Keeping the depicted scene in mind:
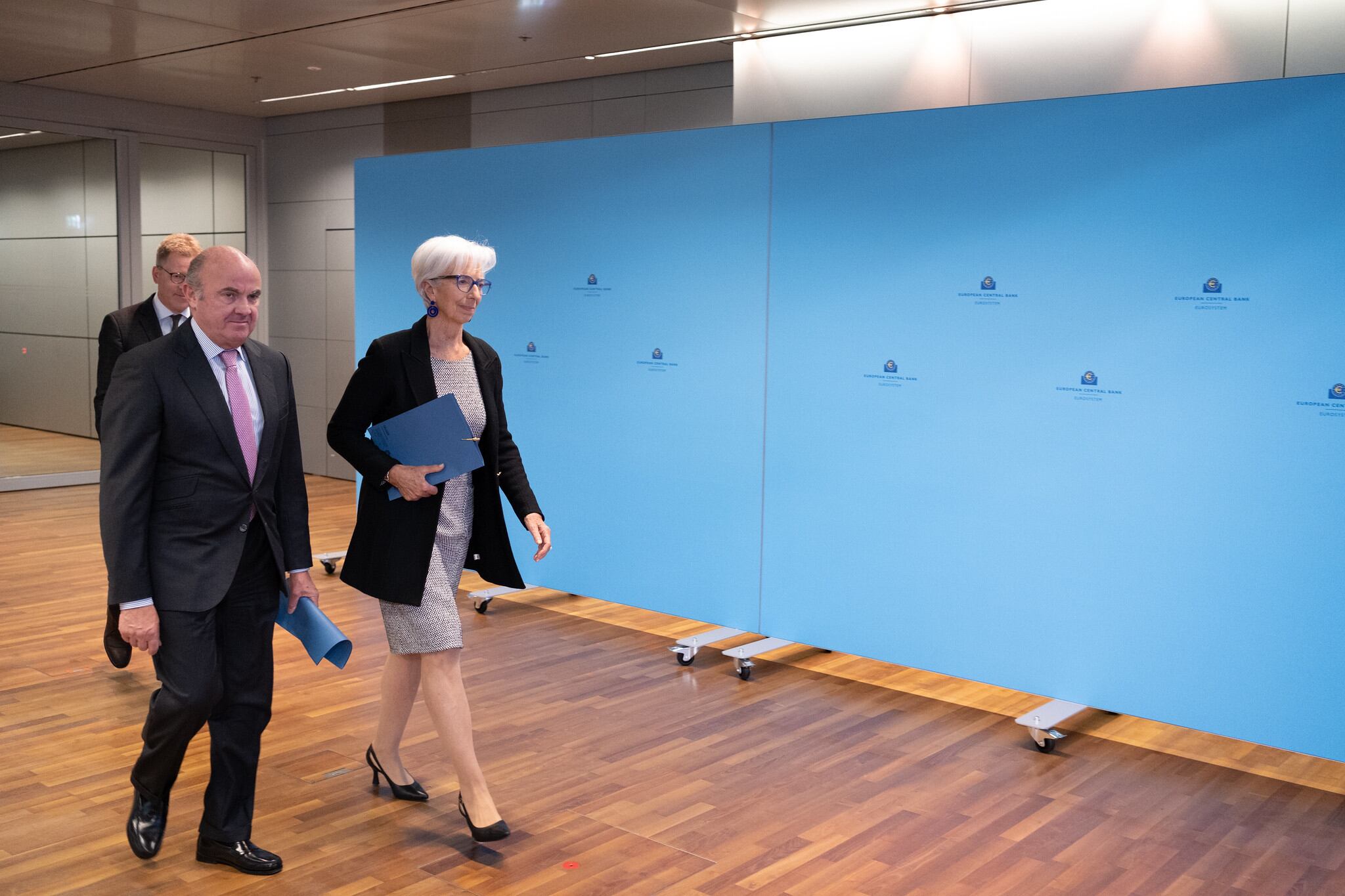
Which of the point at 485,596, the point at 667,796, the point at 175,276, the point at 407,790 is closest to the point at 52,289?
the point at 485,596

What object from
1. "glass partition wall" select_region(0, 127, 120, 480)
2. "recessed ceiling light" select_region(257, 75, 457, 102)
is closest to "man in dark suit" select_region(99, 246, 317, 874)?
"recessed ceiling light" select_region(257, 75, 457, 102)

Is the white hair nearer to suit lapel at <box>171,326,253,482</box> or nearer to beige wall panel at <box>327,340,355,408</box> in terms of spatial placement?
suit lapel at <box>171,326,253,482</box>

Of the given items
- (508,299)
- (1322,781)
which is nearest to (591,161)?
(508,299)

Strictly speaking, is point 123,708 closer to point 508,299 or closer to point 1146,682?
point 508,299

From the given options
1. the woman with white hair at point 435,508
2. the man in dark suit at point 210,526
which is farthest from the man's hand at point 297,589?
the woman with white hair at point 435,508

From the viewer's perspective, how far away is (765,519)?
5.68m

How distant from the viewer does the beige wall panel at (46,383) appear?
10562 mm

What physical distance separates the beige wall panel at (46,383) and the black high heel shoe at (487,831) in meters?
8.76

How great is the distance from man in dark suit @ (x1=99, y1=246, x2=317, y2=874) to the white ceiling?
13.9 ft

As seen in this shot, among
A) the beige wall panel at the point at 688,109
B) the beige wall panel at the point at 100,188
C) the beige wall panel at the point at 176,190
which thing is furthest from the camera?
the beige wall panel at the point at 176,190

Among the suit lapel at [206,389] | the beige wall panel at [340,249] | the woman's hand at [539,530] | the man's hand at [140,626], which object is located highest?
the beige wall panel at [340,249]

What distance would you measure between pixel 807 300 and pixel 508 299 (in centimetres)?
194

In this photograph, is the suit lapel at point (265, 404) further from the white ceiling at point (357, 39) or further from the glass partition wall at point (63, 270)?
the glass partition wall at point (63, 270)

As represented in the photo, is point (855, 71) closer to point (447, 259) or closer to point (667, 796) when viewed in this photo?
point (447, 259)
